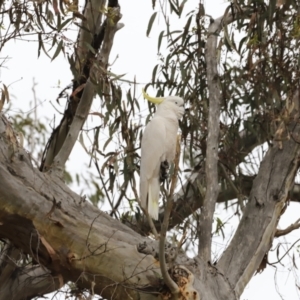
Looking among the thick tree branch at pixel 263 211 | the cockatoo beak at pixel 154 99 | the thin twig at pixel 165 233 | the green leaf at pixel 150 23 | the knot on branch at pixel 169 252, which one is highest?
the green leaf at pixel 150 23

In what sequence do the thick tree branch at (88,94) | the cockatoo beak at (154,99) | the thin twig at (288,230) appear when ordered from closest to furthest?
the thin twig at (288,230) < the thick tree branch at (88,94) < the cockatoo beak at (154,99)

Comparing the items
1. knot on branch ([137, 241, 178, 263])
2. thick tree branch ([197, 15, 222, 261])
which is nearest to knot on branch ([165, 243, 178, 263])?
knot on branch ([137, 241, 178, 263])

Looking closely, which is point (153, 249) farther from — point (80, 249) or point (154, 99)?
point (154, 99)

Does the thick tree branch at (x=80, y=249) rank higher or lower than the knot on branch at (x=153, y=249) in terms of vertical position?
lower

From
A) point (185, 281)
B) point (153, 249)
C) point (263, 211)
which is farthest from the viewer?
point (263, 211)

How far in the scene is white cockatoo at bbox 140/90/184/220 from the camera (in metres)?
3.13

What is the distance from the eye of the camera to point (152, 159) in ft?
10.4

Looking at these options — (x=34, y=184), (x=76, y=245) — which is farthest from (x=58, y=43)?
(x=76, y=245)

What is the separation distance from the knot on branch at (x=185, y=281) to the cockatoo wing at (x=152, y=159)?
75 centimetres

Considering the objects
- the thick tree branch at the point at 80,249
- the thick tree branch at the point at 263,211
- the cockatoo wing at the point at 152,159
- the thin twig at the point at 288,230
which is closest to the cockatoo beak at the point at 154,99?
the cockatoo wing at the point at 152,159

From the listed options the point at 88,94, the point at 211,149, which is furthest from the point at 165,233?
the point at 88,94

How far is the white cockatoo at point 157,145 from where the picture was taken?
313 cm

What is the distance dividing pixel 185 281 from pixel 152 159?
0.85 m

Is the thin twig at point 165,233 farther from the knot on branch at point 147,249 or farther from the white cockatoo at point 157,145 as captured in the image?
the white cockatoo at point 157,145
